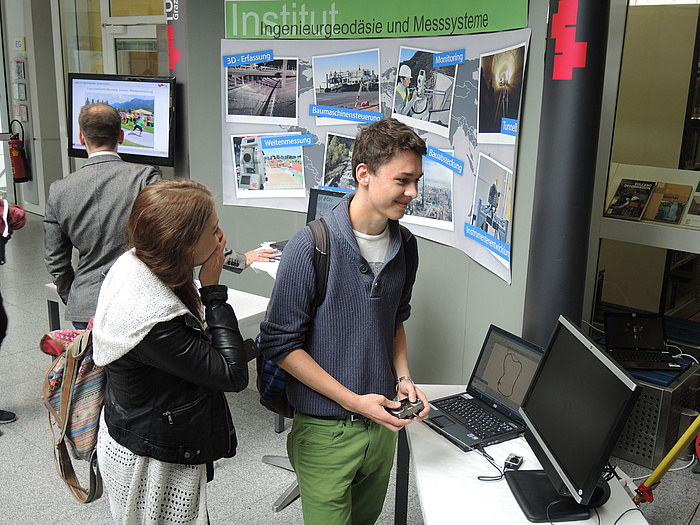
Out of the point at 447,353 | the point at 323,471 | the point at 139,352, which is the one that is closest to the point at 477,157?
the point at 447,353

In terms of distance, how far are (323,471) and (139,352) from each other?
26.2 inches

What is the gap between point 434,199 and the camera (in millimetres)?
3422

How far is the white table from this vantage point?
5.82 ft

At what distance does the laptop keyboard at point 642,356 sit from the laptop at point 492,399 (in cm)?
132

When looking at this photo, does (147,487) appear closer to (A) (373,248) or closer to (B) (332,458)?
(B) (332,458)

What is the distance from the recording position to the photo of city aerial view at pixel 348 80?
145 inches

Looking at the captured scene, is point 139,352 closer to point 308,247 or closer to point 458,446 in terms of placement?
point 308,247

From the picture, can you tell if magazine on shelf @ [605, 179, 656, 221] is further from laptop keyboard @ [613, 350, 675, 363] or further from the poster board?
the poster board

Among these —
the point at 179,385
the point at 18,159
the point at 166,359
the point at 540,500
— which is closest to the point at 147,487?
the point at 179,385

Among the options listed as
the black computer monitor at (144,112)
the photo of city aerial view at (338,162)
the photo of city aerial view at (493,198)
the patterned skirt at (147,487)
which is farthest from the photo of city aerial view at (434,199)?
the black computer monitor at (144,112)

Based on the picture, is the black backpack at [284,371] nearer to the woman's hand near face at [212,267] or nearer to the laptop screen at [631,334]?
the woman's hand near face at [212,267]

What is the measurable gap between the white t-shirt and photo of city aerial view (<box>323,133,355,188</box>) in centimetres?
194

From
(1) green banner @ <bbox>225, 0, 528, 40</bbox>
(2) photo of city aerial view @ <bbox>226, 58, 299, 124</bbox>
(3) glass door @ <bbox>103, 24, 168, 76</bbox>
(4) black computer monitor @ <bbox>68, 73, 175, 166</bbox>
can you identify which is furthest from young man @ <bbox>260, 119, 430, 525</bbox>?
(3) glass door @ <bbox>103, 24, 168, 76</bbox>

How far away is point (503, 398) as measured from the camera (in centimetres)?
232
